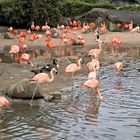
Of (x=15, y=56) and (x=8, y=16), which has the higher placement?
(x=8, y=16)

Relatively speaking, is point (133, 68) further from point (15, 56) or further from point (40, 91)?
point (40, 91)

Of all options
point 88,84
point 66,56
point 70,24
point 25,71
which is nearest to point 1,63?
point 25,71

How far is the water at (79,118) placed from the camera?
34.4 feet

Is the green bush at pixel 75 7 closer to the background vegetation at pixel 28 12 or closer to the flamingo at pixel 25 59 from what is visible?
the background vegetation at pixel 28 12

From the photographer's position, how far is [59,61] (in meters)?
20.8

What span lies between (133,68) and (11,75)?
5.46 metres

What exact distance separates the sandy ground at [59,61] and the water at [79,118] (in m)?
1.53

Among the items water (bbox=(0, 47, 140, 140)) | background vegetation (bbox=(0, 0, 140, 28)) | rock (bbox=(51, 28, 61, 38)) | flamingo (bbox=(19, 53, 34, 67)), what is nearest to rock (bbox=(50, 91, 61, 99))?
water (bbox=(0, 47, 140, 140))

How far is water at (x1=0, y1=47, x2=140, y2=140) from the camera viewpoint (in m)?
10.5

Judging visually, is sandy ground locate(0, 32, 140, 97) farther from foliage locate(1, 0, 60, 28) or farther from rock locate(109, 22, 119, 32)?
foliage locate(1, 0, 60, 28)

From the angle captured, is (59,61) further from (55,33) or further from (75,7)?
(75,7)

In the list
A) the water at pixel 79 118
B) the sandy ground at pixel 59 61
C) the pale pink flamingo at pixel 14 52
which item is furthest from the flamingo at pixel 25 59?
the water at pixel 79 118

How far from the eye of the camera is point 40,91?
13.7 m

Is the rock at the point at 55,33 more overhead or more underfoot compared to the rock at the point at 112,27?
more underfoot
